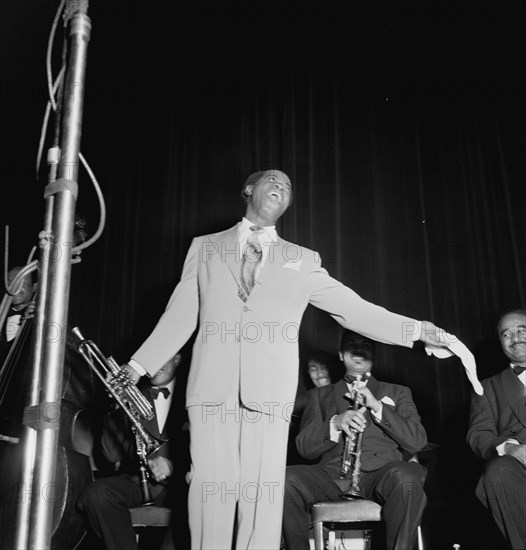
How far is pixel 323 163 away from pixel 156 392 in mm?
2060

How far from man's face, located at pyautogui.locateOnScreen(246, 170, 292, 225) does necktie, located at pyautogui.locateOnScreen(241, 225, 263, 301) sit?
2.4 inches

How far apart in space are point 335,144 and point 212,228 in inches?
42.7

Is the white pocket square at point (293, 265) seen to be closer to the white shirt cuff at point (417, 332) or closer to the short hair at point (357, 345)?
the white shirt cuff at point (417, 332)

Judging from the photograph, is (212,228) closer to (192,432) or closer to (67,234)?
(192,432)

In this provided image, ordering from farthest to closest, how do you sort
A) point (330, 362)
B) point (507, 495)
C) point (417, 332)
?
1. point (330, 362)
2. point (507, 495)
3. point (417, 332)

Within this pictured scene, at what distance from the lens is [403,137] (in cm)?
476

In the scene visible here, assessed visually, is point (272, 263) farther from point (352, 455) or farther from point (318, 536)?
point (318, 536)

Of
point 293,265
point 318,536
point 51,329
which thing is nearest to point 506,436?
point 318,536

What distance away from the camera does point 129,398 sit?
273cm

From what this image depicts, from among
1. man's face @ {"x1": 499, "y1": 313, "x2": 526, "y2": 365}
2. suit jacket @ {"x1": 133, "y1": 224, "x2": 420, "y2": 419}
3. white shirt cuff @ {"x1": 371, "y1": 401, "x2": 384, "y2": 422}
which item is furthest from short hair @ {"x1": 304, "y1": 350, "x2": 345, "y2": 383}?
suit jacket @ {"x1": 133, "y1": 224, "x2": 420, "y2": 419}

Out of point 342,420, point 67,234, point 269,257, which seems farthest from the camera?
point 342,420

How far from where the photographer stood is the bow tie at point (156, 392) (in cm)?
378

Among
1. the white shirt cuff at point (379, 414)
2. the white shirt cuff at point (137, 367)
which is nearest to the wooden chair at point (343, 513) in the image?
the white shirt cuff at point (379, 414)

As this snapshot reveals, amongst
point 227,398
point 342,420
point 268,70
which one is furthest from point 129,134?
point 227,398
